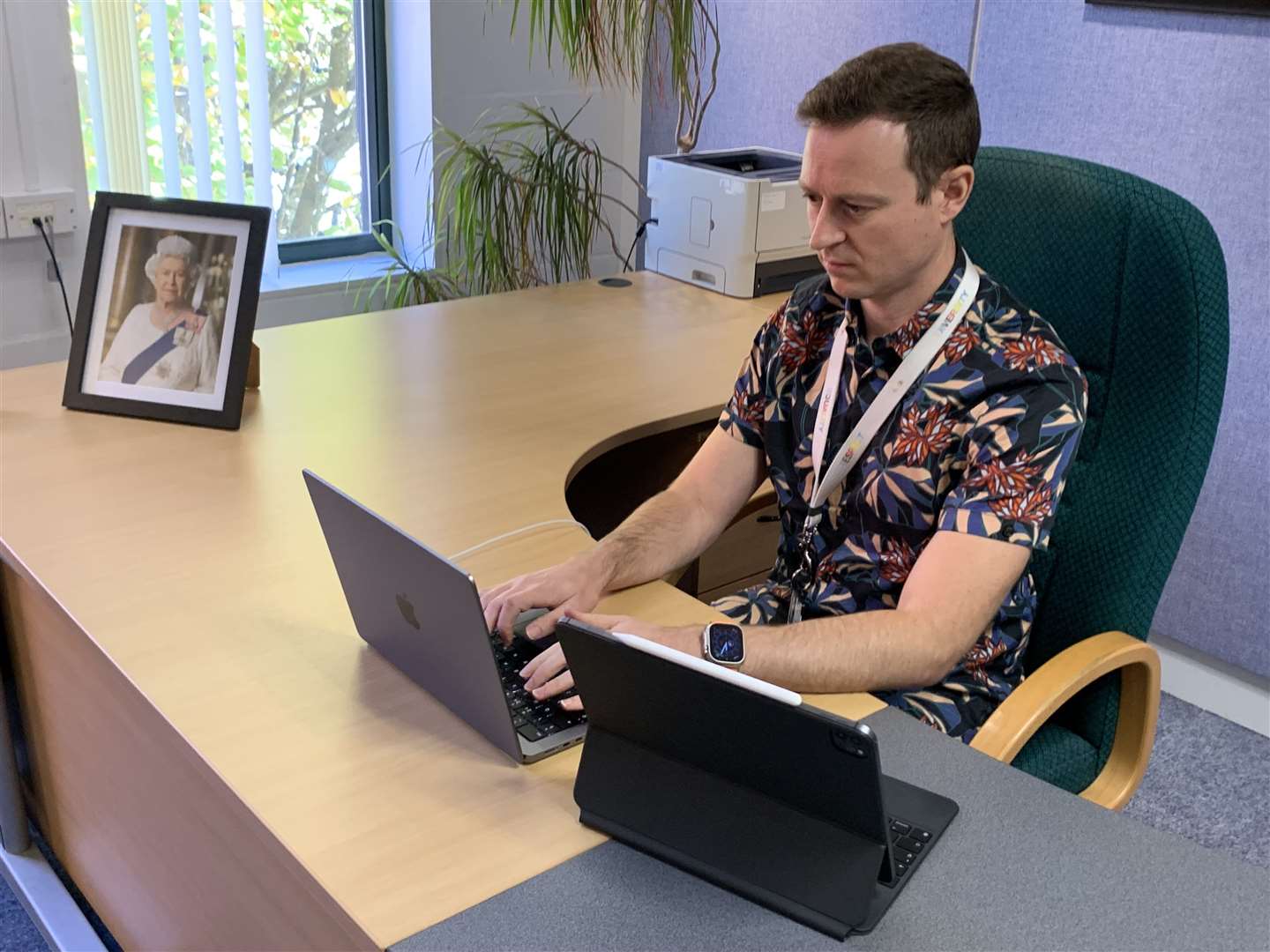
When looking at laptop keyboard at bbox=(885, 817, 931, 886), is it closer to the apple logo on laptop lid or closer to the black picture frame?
the apple logo on laptop lid

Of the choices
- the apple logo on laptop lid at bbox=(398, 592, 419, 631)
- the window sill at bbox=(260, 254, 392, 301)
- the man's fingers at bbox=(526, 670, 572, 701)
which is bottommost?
A: the window sill at bbox=(260, 254, 392, 301)

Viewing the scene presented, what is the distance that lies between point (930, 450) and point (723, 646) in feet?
1.19

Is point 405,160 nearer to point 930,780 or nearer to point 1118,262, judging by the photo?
point 1118,262

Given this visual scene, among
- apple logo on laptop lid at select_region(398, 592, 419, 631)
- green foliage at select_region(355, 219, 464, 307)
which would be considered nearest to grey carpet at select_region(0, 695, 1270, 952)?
apple logo on laptop lid at select_region(398, 592, 419, 631)

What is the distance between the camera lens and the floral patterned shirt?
134 cm

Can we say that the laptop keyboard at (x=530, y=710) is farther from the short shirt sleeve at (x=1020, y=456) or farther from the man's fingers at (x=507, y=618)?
the short shirt sleeve at (x=1020, y=456)

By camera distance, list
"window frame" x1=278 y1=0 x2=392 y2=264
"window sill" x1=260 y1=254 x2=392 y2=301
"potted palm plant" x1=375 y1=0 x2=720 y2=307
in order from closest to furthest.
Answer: "potted palm plant" x1=375 y1=0 x2=720 y2=307, "window sill" x1=260 y1=254 x2=392 y2=301, "window frame" x1=278 y1=0 x2=392 y2=264

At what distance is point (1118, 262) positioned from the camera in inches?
56.9

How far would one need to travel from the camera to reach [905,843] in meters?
1.03

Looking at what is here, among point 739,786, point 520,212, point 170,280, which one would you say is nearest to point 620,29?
point 520,212

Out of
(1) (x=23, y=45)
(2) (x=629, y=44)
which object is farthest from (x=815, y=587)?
(1) (x=23, y=45)

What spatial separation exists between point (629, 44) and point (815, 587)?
1.67 metres

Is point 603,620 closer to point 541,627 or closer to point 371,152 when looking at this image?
point 541,627

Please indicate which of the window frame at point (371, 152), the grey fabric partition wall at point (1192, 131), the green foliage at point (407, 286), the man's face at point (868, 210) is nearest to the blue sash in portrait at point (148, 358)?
the man's face at point (868, 210)
